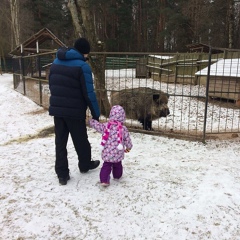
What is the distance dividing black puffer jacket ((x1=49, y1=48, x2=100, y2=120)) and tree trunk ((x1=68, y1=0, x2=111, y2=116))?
10.4ft

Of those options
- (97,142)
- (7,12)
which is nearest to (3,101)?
(97,142)

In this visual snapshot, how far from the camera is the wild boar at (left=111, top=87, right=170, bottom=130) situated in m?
6.07

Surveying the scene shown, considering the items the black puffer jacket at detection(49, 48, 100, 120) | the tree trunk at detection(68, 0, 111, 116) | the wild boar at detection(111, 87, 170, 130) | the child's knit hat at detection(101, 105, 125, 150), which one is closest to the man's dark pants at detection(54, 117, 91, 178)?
the black puffer jacket at detection(49, 48, 100, 120)

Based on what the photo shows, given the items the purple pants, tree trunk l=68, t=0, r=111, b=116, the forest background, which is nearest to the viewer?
the purple pants

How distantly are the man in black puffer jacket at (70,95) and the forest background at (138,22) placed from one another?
18341 mm

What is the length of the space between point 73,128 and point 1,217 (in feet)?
4.37

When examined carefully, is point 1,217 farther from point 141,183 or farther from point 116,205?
point 141,183

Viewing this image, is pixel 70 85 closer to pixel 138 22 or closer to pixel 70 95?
pixel 70 95

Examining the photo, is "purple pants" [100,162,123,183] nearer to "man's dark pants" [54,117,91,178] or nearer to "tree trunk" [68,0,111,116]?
"man's dark pants" [54,117,91,178]

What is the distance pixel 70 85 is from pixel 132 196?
1603 mm

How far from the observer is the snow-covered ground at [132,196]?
2809 mm

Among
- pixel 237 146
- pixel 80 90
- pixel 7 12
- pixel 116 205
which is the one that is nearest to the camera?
pixel 116 205

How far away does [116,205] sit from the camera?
325cm

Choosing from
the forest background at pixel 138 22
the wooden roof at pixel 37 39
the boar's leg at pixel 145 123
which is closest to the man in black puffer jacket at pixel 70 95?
the boar's leg at pixel 145 123
